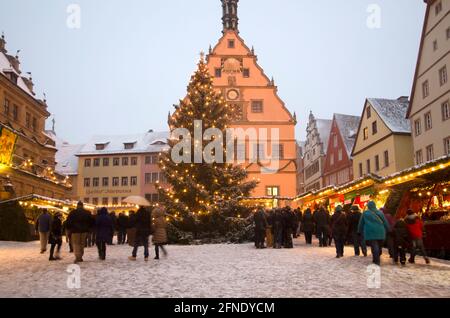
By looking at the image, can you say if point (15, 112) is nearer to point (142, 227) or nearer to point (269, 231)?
point (269, 231)

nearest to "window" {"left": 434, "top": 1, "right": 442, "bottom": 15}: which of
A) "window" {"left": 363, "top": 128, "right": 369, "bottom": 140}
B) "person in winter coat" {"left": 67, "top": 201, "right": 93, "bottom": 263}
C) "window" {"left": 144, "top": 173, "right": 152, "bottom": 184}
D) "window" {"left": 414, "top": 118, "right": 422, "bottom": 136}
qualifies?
"window" {"left": 414, "top": 118, "right": 422, "bottom": 136}

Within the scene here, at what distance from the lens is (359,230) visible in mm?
13438

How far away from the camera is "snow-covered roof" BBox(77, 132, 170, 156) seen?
62.1m

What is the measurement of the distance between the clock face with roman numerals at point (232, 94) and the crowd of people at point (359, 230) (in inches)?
867

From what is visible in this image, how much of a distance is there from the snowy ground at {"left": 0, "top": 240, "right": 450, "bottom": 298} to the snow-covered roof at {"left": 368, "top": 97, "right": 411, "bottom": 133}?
24.6 meters

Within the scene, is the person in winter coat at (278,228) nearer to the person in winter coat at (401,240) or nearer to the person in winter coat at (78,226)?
the person in winter coat at (401,240)

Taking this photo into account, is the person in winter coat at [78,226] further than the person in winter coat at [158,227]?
No

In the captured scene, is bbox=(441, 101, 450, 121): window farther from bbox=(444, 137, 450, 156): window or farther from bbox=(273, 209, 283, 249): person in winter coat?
bbox=(273, 209, 283, 249): person in winter coat

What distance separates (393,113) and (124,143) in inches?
1495

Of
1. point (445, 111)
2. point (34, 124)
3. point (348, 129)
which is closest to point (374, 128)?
point (348, 129)

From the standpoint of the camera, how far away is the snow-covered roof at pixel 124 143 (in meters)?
62.1

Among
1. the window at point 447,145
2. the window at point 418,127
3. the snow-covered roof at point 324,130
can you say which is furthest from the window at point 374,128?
the snow-covered roof at point 324,130

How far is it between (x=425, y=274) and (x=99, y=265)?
8652 mm

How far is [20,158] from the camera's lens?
3741 cm
